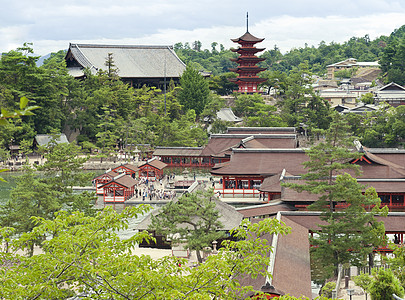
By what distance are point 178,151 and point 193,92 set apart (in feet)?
45.0

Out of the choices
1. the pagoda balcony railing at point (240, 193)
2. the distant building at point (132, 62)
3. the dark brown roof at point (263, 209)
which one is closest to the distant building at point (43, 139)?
the distant building at point (132, 62)

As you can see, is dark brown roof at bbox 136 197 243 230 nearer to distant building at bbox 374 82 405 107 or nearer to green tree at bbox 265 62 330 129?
green tree at bbox 265 62 330 129

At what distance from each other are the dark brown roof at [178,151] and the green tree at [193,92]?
12.5 m

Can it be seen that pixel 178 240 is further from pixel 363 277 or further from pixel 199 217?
pixel 363 277

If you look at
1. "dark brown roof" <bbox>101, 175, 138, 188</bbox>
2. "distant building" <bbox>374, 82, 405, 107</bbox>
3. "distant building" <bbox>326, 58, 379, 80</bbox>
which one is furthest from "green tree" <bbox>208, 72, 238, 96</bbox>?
"distant building" <bbox>326, 58, 379, 80</bbox>

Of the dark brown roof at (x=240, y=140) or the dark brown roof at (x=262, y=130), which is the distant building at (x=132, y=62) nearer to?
the dark brown roof at (x=262, y=130)

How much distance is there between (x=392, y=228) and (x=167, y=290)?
16.8 m

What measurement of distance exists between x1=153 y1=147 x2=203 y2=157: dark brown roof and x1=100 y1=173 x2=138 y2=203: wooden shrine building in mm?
10777

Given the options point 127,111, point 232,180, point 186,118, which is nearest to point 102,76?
point 127,111

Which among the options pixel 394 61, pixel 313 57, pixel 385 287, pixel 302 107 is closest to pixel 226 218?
pixel 385 287

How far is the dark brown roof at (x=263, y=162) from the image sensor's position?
35125 millimetres

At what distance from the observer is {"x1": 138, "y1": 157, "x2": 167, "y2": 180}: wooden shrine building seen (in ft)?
137

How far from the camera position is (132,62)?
6631 centimetres

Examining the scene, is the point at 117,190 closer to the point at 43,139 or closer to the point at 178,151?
the point at 178,151
